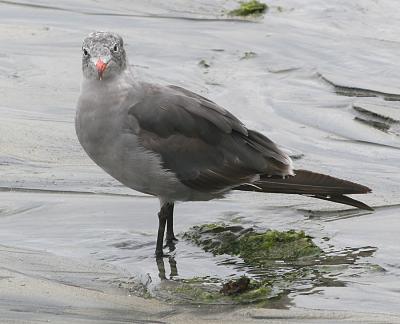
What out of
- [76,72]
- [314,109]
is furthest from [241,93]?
[76,72]

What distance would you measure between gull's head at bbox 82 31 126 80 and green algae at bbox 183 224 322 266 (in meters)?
1.04

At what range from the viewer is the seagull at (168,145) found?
616 cm

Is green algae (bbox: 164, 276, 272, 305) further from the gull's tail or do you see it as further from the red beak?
the red beak

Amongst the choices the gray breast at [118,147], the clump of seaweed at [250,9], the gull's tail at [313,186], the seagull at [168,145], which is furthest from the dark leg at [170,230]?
the clump of seaweed at [250,9]

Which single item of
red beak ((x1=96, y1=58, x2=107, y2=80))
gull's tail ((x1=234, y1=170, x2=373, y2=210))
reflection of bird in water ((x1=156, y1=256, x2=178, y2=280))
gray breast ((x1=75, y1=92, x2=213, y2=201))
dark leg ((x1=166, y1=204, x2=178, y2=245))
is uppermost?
red beak ((x1=96, y1=58, x2=107, y2=80))

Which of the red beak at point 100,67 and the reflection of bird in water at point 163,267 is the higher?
the red beak at point 100,67

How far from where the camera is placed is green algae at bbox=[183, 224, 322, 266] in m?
6.05

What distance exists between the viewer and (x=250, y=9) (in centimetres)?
1154

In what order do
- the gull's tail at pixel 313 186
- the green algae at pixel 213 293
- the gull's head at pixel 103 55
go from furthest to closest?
the gull's tail at pixel 313 186, the gull's head at pixel 103 55, the green algae at pixel 213 293

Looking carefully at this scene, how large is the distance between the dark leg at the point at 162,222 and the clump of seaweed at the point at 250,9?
540cm

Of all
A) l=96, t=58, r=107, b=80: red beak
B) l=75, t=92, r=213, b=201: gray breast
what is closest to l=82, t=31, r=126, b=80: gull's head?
l=96, t=58, r=107, b=80: red beak

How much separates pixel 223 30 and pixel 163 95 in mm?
4802

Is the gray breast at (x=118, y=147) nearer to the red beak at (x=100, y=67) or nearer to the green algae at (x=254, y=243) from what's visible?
the red beak at (x=100, y=67)

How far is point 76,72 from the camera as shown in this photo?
9.61 m
